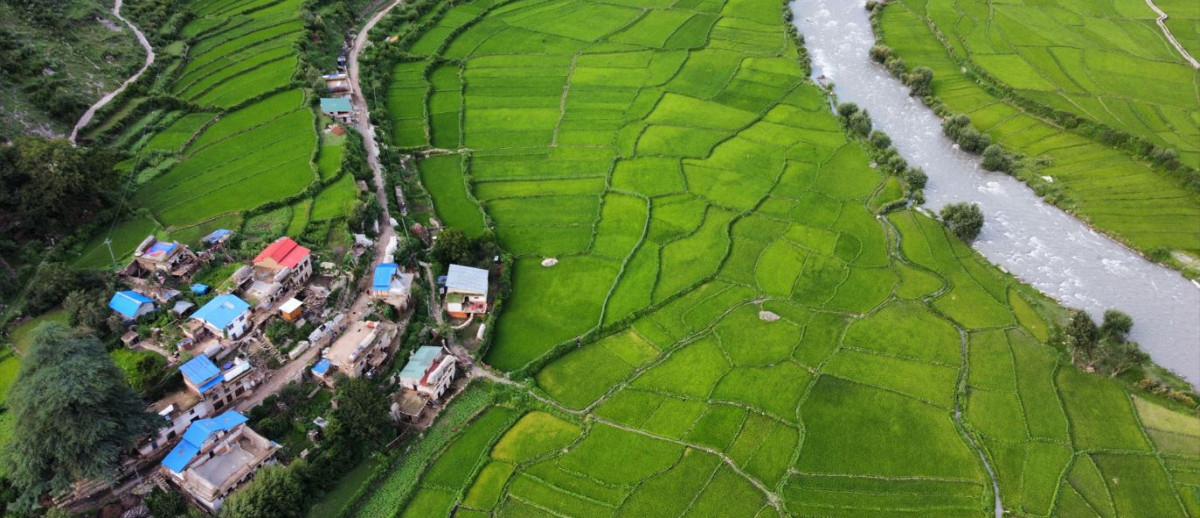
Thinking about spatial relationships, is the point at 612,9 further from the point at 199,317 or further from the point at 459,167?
the point at 199,317

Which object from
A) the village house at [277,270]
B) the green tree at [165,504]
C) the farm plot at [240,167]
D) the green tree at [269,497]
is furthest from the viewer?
the farm plot at [240,167]

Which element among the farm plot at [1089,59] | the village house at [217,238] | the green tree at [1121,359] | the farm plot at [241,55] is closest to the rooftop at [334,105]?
the farm plot at [241,55]

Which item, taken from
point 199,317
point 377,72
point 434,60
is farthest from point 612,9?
point 199,317

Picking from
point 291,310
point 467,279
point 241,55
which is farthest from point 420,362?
point 241,55

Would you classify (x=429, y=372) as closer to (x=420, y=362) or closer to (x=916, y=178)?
(x=420, y=362)

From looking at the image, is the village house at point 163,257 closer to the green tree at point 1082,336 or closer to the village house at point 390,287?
the village house at point 390,287

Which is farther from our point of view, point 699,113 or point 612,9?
point 612,9

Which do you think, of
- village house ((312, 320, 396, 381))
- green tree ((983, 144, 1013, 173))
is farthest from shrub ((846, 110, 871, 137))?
village house ((312, 320, 396, 381))
